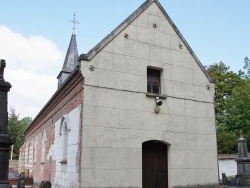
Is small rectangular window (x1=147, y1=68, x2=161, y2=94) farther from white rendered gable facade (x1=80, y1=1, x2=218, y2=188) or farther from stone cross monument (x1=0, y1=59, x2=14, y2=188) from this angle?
stone cross monument (x1=0, y1=59, x2=14, y2=188)

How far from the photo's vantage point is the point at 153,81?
11.6 metres

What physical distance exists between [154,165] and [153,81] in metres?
3.26

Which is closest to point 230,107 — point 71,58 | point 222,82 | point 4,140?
point 222,82

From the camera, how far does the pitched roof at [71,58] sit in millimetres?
23181

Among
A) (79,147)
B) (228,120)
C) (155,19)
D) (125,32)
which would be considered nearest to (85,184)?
(79,147)

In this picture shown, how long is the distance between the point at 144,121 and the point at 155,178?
222 centimetres

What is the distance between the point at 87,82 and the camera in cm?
983

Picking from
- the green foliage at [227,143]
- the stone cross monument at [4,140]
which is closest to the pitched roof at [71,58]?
→ the stone cross monument at [4,140]

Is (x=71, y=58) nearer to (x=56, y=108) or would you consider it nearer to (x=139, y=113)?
(x=56, y=108)

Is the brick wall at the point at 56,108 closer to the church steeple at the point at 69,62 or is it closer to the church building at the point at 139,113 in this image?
the church building at the point at 139,113

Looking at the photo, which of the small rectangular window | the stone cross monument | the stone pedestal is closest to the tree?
the stone pedestal

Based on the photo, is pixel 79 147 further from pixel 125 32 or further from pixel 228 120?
pixel 228 120

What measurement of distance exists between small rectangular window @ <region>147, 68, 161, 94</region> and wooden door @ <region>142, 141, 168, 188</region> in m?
2.05

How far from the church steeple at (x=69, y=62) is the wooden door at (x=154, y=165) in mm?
12955
